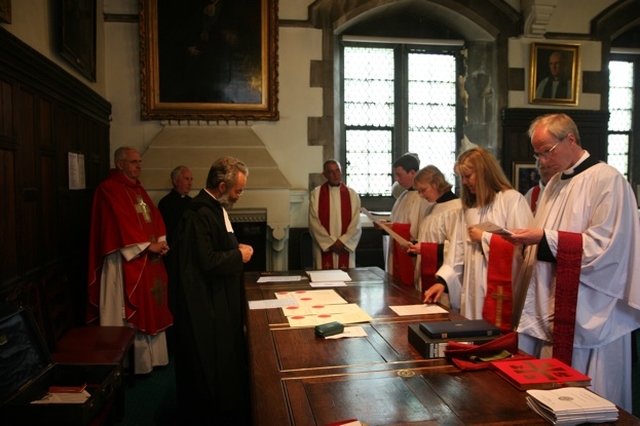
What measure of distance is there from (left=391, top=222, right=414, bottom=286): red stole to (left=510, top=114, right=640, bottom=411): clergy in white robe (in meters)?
1.65

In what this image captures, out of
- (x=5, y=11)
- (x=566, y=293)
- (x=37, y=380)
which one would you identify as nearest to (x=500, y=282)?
(x=566, y=293)

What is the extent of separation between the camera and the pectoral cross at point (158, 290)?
4.52 m

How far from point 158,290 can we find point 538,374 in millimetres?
3571

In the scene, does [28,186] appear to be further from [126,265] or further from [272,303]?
[272,303]

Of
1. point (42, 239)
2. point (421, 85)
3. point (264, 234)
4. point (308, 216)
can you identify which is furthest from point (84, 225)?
point (421, 85)

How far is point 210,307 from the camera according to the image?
10.2 ft

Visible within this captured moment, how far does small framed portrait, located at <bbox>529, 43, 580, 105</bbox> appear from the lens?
22.4 feet

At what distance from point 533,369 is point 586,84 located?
21.0ft

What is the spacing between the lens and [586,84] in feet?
23.0

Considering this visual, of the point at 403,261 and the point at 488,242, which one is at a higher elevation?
the point at 488,242

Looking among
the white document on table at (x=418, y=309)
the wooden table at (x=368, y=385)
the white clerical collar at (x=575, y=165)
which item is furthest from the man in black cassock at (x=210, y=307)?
the white clerical collar at (x=575, y=165)

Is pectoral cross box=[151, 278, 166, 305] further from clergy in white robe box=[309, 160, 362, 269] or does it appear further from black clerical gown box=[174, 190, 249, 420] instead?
clergy in white robe box=[309, 160, 362, 269]

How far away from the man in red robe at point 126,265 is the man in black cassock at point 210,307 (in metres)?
1.33

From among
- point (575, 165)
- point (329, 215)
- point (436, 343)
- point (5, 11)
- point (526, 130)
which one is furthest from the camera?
point (526, 130)
